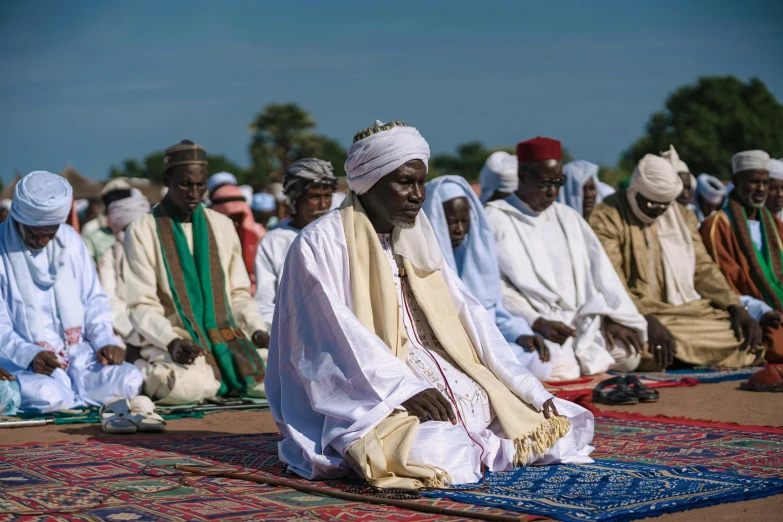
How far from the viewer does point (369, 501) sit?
15.5 feet

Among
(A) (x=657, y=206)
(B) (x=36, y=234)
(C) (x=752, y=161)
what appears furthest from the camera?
(C) (x=752, y=161)

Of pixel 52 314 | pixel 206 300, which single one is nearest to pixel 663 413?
pixel 206 300

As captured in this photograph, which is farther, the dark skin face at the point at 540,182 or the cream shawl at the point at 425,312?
the dark skin face at the point at 540,182

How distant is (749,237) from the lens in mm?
12117

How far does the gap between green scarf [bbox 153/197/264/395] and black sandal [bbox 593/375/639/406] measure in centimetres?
279

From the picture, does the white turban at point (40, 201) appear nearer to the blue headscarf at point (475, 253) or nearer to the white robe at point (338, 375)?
the blue headscarf at point (475, 253)

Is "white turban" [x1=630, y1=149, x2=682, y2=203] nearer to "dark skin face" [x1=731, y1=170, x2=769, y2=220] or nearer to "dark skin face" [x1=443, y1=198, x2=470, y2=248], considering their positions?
Result: "dark skin face" [x1=731, y1=170, x2=769, y2=220]

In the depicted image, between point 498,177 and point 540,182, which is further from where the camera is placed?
point 498,177

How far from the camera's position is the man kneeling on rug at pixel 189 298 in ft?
29.4

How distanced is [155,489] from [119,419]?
236cm

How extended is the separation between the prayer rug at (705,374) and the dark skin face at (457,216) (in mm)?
2115

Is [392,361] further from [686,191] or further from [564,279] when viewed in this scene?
[686,191]

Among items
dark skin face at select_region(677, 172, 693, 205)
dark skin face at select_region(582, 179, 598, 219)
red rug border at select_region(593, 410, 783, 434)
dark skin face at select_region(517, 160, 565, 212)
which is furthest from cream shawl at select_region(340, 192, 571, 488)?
dark skin face at select_region(677, 172, 693, 205)

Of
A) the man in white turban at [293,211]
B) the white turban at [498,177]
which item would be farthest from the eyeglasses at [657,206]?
the man in white turban at [293,211]
